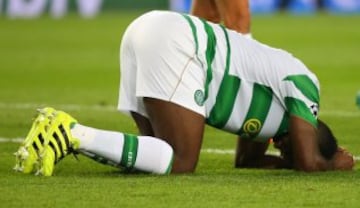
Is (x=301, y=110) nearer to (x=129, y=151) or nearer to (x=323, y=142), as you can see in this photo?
(x=323, y=142)

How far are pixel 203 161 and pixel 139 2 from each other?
19469 mm

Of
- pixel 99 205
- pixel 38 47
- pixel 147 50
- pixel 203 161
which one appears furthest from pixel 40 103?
pixel 38 47

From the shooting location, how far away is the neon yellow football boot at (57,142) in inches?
267

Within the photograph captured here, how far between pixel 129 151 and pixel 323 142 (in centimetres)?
112

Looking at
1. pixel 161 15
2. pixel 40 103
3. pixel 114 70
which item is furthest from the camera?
pixel 114 70

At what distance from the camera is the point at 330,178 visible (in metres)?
7.04

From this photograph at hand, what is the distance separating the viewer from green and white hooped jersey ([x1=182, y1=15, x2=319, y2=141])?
722cm

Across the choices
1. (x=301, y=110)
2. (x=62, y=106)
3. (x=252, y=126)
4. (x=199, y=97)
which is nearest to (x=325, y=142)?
(x=301, y=110)

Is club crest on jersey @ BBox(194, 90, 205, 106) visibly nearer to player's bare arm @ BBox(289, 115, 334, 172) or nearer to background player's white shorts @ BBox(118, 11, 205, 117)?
background player's white shorts @ BBox(118, 11, 205, 117)

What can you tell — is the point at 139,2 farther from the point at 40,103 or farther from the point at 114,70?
the point at 40,103

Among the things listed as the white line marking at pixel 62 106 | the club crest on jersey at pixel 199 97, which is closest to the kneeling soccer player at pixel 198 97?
the club crest on jersey at pixel 199 97

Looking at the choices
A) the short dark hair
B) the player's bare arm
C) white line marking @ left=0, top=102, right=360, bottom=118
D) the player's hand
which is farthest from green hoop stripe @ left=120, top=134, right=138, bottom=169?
white line marking @ left=0, top=102, right=360, bottom=118

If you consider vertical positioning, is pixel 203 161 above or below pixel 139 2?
above

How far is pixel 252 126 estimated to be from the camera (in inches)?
288
